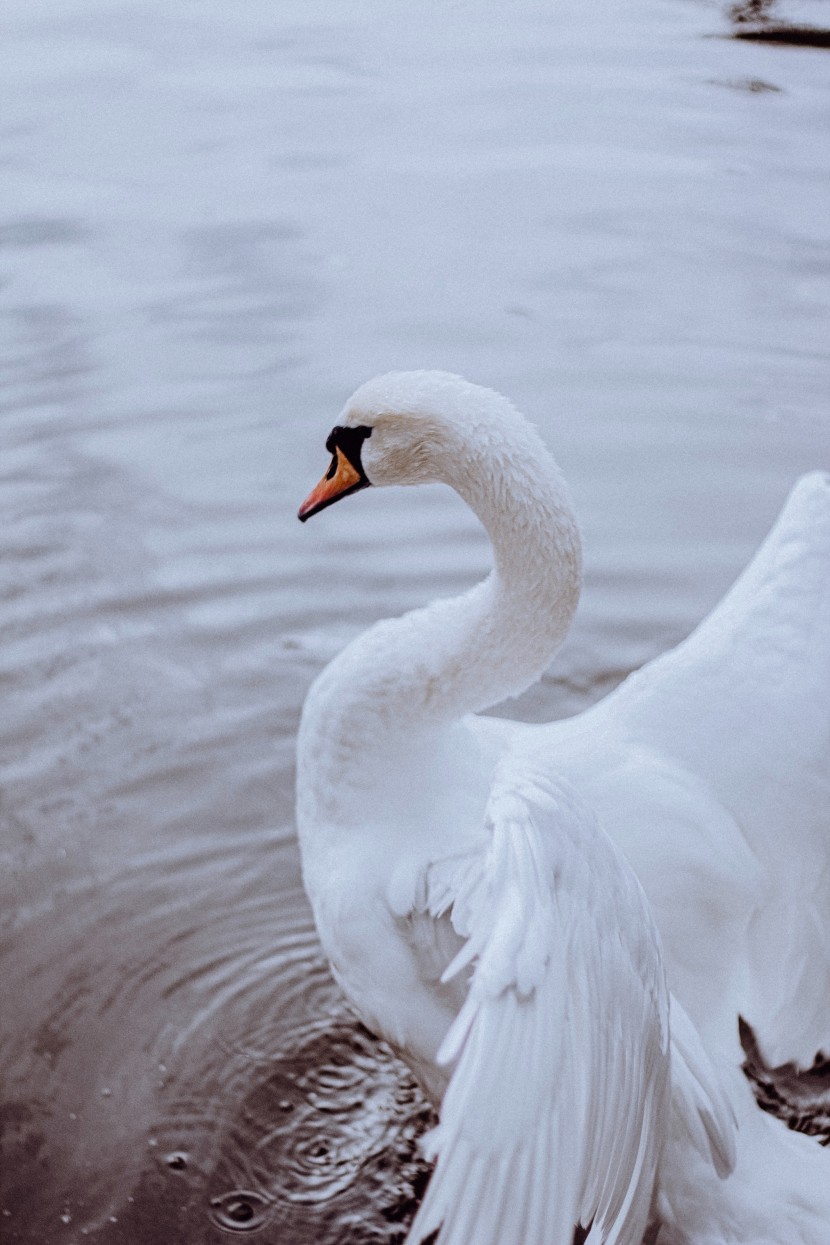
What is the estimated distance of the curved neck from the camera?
11.2ft

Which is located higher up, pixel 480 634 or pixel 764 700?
pixel 480 634

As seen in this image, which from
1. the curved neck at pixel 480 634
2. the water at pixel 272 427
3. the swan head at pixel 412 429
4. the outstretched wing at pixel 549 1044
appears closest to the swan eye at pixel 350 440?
the swan head at pixel 412 429

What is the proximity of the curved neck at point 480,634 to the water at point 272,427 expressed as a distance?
1010 millimetres

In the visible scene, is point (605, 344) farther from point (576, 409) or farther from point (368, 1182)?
point (368, 1182)

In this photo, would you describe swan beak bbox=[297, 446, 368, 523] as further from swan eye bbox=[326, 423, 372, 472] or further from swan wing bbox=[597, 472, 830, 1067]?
swan wing bbox=[597, 472, 830, 1067]

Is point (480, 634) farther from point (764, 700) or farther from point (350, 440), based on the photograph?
point (764, 700)

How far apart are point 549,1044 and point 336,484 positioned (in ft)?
5.63

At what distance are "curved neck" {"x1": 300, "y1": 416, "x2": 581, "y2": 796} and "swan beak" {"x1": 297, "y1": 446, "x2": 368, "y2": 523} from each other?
0.74ft

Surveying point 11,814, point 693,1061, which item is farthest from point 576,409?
point 693,1061

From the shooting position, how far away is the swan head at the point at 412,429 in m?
3.48

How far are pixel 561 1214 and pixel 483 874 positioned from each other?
1.64ft

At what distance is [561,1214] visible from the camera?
2.21 m

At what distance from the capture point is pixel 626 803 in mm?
3562

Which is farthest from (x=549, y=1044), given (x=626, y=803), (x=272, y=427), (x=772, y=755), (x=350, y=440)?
(x=272, y=427)
